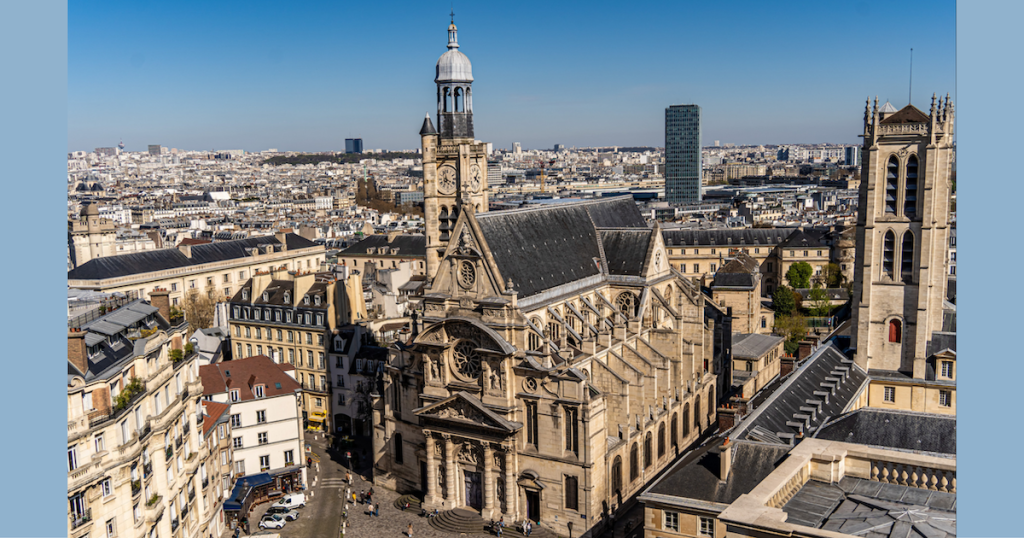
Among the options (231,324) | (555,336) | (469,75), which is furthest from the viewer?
(231,324)

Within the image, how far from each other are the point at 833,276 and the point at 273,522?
86.1 meters

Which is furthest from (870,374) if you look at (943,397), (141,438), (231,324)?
(231,324)

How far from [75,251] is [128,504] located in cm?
10113

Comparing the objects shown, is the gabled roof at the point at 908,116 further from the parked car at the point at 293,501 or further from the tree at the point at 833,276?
the tree at the point at 833,276

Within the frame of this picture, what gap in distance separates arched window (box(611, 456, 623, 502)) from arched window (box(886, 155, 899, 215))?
23.9m

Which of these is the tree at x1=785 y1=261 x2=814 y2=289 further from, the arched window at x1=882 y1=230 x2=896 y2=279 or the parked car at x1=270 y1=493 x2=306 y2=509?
the parked car at x1=270 y1=493 x2=306 y2=509

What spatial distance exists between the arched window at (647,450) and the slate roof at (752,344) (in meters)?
21.6

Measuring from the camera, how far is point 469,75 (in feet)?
198

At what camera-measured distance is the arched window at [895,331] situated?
2137 inches

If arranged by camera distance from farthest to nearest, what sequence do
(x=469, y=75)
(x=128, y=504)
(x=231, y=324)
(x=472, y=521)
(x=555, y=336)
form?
(x=231, y=324), (x=469, y=75), (x=555, y=336), (x=472, y=521), (x=128, y=504)

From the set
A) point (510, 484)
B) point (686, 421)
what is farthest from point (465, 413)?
point (686, 421)

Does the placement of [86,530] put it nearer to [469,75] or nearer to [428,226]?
[428,226]

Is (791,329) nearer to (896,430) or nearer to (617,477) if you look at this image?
(617,477)

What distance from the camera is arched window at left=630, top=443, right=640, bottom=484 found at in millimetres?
53531
